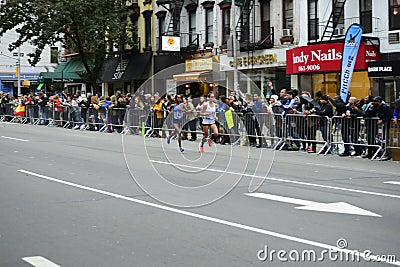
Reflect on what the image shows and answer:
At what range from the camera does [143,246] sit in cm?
717

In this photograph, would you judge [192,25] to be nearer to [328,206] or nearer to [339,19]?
[339,19]

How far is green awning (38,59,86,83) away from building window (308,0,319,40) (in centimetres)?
2446

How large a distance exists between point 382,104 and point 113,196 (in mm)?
9469

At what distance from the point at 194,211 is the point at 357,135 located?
387 inches

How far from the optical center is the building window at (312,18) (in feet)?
98.3

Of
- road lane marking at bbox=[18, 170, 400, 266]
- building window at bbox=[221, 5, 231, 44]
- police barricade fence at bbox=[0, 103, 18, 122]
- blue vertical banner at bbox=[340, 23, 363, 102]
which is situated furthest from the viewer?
police barricade fence at bbox=[0, 103, 18, 122]

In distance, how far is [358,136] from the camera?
58.5 ft

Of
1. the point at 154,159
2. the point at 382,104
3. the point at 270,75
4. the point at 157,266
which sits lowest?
the point at 157,266

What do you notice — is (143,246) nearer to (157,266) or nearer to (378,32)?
Result: (157,266)

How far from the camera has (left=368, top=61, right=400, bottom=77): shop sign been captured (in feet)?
77.5

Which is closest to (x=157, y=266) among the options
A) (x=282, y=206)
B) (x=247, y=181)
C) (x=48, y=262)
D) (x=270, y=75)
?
(x=48, y=262)

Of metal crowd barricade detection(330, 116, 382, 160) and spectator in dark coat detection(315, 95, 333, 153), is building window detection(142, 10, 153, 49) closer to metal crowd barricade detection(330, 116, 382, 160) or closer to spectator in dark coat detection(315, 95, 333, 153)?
spectator in dark coat detection(315, 95, 333, 153)

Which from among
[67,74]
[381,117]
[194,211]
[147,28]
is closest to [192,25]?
[147,28]

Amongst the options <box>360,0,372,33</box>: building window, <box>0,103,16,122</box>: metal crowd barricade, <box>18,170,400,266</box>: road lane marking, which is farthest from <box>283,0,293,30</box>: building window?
<box>18,170,400,266</box>: road lane marking
